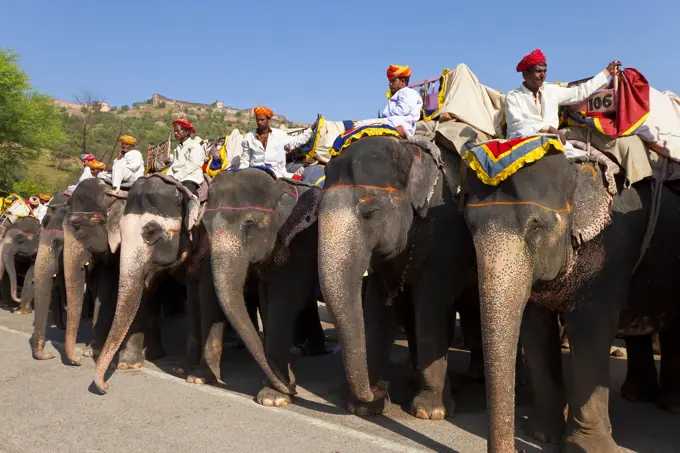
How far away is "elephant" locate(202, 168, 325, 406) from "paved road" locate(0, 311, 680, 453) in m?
0.48

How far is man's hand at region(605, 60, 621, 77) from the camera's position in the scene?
5293 mm

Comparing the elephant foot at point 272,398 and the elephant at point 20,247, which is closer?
the elephant foot at point 272,398

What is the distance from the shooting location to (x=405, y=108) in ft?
20.8

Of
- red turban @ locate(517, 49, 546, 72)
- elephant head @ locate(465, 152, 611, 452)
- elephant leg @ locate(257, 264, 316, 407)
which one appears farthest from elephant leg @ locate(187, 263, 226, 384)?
red turban @ locate(517, 49, 546, 72)

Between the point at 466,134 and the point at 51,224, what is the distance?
20.7 ft

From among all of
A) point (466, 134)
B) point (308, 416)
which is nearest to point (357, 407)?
point (308, 416)

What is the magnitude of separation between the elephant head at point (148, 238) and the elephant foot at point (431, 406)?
3.32 metres

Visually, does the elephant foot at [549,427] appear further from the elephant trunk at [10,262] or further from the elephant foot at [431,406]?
the elephant trunk at [10,262]

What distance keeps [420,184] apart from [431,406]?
1.96m

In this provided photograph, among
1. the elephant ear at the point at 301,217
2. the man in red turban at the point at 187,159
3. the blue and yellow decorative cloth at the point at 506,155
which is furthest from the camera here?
the man in red turban at the point at 187,159

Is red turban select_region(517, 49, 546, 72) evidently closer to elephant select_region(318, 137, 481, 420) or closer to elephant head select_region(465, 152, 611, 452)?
elephant head select_region(465, 152, 611, 452)

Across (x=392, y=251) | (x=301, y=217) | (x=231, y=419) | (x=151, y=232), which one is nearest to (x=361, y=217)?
(x=392, y=251)

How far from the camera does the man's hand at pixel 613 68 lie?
5293mm

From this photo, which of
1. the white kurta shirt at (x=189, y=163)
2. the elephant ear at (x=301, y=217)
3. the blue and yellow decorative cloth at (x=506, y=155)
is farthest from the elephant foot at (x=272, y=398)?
the white kurta shirt at (x=189, y=163)
